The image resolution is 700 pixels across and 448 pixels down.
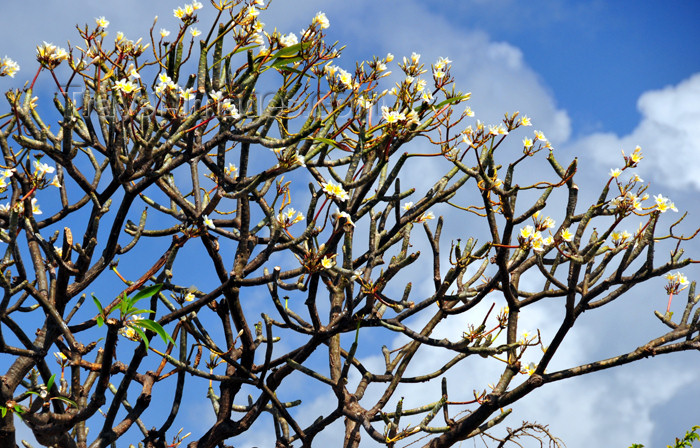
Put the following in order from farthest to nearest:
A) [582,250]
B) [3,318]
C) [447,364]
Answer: [447,364] < [582,250] < [3,318]

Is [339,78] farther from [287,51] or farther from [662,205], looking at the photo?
[662,205]

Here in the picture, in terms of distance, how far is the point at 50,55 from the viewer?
4.51 meters

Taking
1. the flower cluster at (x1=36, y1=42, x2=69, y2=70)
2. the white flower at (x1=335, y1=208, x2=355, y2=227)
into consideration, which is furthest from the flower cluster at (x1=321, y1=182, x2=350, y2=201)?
the flower cluster at (x1=36, y1=42, x2=69, y2=70)

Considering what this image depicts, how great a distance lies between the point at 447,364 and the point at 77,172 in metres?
3.12

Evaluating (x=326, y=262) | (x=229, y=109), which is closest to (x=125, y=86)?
(x=229, y=109)

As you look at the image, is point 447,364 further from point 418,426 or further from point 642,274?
point 642,274

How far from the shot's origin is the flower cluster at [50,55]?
4.48 metres

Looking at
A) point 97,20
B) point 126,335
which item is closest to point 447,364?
point 126,335

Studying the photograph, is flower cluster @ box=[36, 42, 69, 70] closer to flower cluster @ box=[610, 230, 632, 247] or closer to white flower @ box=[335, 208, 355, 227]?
white flower @ box=[335, 208, 355, 227]

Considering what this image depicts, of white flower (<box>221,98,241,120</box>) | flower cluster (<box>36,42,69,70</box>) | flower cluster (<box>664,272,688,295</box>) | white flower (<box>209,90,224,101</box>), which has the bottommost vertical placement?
flower cluster (<box>664,272,688,295</box>)

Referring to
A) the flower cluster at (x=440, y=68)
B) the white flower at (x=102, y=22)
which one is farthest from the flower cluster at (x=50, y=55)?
the flower cluster at (x=440, y=68)

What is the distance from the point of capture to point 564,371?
202 inches

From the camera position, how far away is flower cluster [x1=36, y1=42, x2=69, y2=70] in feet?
14.7

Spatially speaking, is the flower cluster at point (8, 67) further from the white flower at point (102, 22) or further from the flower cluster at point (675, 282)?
the flower cluster at point (675, 282)
